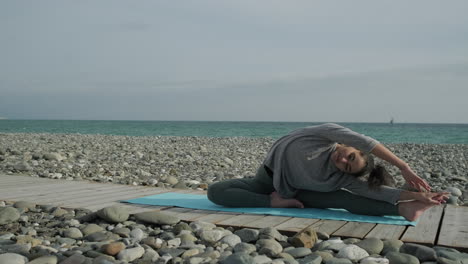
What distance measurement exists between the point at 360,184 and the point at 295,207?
1.99 feet

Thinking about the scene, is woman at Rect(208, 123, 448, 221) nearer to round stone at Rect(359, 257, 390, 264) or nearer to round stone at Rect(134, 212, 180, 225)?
round stone at Rect(134, 212, 180, 225)

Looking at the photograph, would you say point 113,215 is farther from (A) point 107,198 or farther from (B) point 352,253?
(B) point 352,253

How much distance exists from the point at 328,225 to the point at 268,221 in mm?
452

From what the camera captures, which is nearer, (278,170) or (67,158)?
(278,170)

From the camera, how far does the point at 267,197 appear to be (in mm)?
4008

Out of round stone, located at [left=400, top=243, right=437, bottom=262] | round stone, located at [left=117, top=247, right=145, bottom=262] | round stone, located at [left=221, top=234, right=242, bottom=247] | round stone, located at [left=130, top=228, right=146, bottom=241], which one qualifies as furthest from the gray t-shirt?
round stone, located at [left=117, top=247, right=145, bottom=262]

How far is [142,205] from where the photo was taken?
4168 millimetres

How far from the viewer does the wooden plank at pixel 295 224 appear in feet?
10.6

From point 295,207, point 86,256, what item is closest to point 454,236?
point 295,207

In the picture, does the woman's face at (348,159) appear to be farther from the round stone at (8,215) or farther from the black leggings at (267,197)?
the round stone at (8,215)

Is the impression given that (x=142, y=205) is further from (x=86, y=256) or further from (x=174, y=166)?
(x=174, y=166)

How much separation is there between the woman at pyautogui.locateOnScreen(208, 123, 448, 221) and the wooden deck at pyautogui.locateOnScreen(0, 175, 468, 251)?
0.22 m

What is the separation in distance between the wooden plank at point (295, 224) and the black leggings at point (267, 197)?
1.29 ft

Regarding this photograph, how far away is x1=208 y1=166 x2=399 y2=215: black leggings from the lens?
3695 millimetres
